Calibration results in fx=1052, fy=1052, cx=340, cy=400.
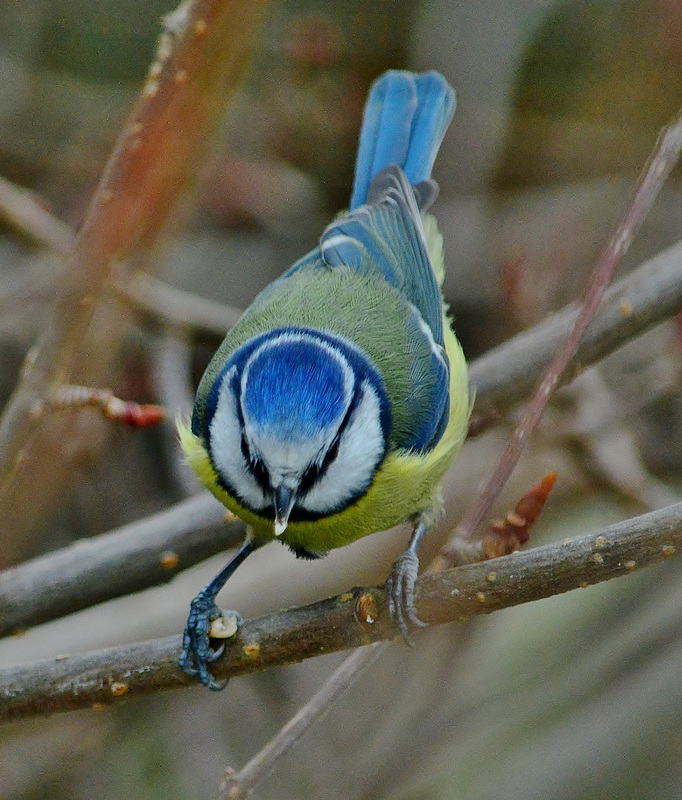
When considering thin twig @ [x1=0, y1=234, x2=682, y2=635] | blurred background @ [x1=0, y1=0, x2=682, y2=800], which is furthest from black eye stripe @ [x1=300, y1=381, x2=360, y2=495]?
thin twig @ [x1=0, y1=234, x2=682, y2=635]

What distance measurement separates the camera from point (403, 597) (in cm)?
195

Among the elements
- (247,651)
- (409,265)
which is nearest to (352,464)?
(247,651)

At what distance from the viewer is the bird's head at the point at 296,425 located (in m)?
1.90

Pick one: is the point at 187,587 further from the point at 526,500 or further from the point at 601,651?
the point at 526,500

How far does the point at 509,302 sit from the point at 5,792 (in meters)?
2.13

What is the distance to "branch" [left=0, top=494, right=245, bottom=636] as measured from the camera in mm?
2250

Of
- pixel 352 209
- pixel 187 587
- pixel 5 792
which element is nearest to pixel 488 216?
pixel 352 209

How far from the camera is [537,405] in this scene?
1.42m

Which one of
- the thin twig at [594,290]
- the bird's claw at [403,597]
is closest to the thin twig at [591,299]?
the thin twig at [594,290]

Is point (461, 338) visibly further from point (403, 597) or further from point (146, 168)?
point (146, 168)

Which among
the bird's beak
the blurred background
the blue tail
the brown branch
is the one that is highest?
the brown branch

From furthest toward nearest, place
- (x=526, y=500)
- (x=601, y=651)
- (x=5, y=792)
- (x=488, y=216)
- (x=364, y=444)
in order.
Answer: (x=488, y=216) → (x=5, y=792) → (x=601, y=651) → (x=364, y=444) → (x=526, y=500)

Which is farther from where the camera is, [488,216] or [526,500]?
[488,216]

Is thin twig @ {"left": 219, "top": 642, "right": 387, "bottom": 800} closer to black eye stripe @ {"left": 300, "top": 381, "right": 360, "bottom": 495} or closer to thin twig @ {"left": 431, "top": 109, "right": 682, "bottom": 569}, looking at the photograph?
thin twig @ {"left": 431, "top": 109, "right": 682, "bottom": 569}
